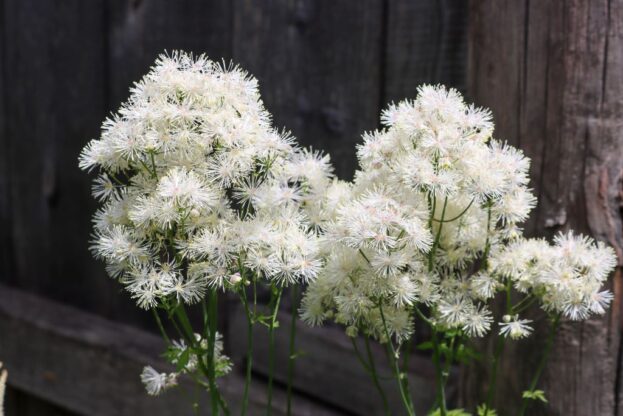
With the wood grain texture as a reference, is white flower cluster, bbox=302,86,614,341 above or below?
below

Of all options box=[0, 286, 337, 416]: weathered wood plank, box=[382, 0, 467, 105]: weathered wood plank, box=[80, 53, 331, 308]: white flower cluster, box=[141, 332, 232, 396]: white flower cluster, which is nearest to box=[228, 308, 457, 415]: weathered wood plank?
box=[0, 286, 337, 416]: weathered wood plank

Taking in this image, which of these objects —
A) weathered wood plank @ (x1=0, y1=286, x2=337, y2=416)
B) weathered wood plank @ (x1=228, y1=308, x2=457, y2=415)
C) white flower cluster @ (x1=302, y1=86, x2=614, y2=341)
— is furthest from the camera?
weathered wood plank @ (x1=0, y1=286, x2=337, y2=416)

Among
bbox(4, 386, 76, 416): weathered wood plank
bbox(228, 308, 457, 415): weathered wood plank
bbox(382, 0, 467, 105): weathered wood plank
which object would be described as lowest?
bbox(4, 386, 76, 416): weathered wood plank

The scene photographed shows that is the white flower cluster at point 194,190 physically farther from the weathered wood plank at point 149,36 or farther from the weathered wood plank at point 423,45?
the weathered wood plank at point 149,36

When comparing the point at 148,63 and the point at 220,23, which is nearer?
the point at 220,23

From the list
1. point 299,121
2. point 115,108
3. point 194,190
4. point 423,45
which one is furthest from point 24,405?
point 194,190

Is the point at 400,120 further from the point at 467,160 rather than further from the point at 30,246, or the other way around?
the point at 30,246

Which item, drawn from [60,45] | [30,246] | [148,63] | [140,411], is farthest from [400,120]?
[30,246]

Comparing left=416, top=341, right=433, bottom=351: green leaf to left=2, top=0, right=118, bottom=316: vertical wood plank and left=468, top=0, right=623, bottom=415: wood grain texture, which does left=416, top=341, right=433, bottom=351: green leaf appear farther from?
left=2, top=0, right=118, bottom=316: vertical wood plank
